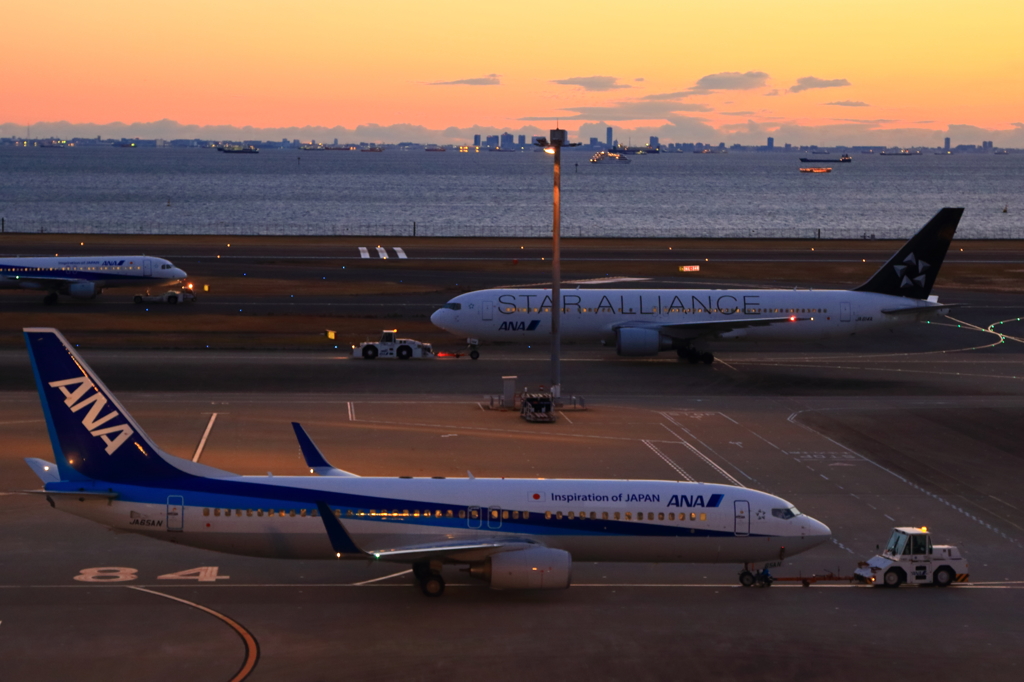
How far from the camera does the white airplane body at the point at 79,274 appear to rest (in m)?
97.4

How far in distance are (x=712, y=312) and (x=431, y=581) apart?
46.6 m

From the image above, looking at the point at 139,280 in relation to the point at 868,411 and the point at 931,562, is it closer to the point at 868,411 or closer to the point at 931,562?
the point at 868,411

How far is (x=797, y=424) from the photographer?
58031 millimetres

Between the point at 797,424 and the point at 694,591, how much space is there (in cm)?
2584

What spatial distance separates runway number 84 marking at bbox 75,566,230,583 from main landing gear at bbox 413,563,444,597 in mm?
6342

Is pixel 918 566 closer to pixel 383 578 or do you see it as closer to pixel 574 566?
pixel 574 566

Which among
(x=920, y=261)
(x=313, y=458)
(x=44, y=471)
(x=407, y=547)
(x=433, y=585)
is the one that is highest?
(x=920, y=261)

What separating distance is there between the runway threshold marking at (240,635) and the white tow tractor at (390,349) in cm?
4240

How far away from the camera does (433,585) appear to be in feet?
107

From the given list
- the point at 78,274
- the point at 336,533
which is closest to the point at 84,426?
the point at 336,533

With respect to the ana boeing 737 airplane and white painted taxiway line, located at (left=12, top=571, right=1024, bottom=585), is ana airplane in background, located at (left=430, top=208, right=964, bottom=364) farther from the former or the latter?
the ana boeing 737 airplane

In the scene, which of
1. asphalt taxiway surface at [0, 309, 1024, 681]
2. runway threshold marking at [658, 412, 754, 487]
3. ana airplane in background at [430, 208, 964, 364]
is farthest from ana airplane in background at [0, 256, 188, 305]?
runway threshold marking at [658, 412, 754, 487]

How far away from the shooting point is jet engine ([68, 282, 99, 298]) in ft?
321

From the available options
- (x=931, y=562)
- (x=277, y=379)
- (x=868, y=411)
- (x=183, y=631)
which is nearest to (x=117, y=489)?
(x=183, y=631)
